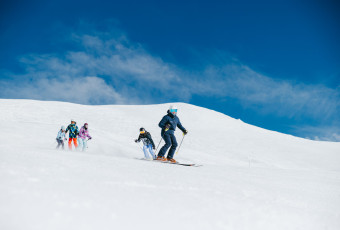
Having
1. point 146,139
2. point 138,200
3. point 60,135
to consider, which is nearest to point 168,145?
point 146,139

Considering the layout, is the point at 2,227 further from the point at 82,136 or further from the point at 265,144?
the point at 265,144

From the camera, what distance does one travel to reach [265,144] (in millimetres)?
26359

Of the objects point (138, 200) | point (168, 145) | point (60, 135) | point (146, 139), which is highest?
point (146, 139)

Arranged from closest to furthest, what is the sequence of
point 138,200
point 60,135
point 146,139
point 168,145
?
point 138,200, point 168,145, point 146,139, point 60,135

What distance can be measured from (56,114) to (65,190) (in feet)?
99.3

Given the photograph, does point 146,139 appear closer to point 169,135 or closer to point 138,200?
point 169,135

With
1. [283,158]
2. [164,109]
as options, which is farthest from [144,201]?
[164,109]

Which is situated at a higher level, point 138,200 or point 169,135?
point 169,135

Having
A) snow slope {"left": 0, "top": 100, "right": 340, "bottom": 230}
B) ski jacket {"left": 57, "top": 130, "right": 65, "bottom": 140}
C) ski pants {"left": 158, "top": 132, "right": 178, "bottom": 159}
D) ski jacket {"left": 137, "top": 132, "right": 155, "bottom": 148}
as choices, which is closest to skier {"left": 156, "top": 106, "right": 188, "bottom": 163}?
ski pants {"left": 158, "top": 132, "right": 178, "bottom": 159}

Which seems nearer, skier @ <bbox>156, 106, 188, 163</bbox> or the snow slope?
the snow slope

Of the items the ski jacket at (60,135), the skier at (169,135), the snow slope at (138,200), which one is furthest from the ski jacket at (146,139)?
the snow slope at (138,200)

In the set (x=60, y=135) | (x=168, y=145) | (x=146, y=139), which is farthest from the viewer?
(x=60, y=135)

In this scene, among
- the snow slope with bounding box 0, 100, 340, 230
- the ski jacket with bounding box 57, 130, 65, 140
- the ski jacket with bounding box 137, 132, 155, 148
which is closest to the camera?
the snow slope with bounding box 0, 100, 340, 230

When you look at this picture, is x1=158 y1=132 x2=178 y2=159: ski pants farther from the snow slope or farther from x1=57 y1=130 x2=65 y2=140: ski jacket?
x1=57 y1=130 x2=65 y2=140: ski jacket
